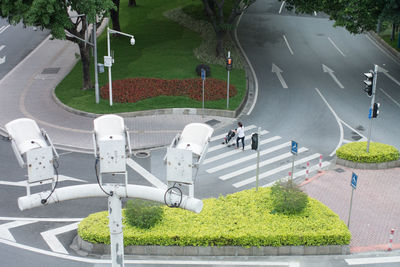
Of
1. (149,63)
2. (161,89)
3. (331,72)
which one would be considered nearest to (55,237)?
(161,89)

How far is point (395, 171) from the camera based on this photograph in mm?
26734

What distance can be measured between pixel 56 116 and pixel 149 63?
10244 millimetres

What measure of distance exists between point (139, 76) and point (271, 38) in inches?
696

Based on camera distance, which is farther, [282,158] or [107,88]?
[107,88]

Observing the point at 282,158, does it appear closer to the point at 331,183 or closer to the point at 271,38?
the point at 331,183

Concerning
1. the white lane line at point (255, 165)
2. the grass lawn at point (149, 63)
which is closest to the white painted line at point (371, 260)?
the white lane line at point (255, 165)

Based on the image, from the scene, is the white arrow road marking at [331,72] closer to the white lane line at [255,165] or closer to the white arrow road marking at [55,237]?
the white lane line at [255,165]

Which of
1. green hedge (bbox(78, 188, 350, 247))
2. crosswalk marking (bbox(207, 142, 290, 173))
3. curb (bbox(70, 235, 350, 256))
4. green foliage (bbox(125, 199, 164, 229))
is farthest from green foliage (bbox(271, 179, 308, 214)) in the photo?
crosswalk marking (bbox(207, 142, 290, 173))

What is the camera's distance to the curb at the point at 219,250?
63.1 feet

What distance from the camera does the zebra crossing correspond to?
2602 cm

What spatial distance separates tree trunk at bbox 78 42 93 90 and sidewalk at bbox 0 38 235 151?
262 cm

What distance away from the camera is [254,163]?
1090 inches

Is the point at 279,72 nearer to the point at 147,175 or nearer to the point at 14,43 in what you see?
the point at 147,175

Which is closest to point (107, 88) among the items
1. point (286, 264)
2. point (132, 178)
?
point (132, 178)
